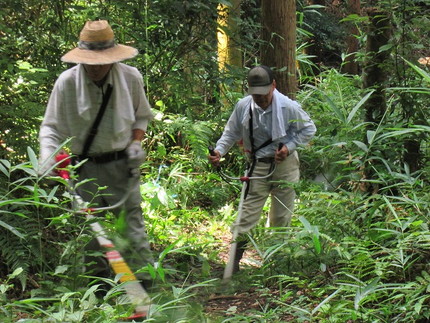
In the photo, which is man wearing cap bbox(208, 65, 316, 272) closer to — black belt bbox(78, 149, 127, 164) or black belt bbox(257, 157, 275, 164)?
black belt bbox(257, 157, 275, 164)

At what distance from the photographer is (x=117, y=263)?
4656mm

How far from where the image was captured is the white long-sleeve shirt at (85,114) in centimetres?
539

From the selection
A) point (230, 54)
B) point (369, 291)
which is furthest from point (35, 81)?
point (230, 54)

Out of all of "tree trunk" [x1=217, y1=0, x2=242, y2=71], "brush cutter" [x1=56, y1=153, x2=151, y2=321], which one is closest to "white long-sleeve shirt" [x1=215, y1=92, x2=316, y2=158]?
"brush cutter" [x1=56, y1=153, x2=151, y2=321]

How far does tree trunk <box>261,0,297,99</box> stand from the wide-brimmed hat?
3.93 meters

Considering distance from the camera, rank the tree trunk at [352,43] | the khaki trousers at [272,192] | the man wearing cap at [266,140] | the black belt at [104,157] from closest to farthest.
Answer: the black belt at [104,157] < the man wearing cap at [266,140] < the khaki trousers at [272,192] < the tree trunk at [352,43]

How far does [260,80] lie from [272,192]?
1.23 m

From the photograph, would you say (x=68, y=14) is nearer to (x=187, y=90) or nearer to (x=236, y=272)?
(x=187, y=90)

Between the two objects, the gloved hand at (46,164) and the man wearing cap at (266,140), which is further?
the man wearing cap at (266,140)

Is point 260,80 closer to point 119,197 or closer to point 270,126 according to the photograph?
point 270,126

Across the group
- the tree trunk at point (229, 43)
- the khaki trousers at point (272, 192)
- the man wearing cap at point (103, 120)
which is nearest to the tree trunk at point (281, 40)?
the tree trunk at point (229, 43)

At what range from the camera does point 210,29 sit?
841 cm

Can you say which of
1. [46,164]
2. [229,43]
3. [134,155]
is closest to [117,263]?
[46,164]

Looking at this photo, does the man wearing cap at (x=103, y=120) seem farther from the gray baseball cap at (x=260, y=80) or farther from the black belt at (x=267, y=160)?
the black belt at (x=267, y=160)
